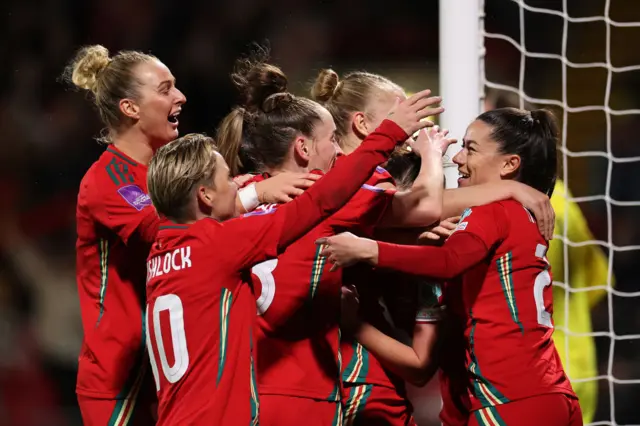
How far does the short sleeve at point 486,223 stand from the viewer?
2.00 metres

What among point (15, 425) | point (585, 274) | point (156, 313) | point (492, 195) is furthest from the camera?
point (15, 425)

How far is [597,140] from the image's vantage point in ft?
15.0

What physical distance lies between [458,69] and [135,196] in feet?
3.04

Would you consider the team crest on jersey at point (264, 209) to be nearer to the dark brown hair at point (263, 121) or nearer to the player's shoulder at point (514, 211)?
the dark brown hair at point (263, 121)

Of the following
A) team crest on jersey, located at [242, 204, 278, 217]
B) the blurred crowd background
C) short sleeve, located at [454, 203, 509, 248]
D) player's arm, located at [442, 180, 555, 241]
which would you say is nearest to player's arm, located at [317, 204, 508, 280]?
short sleeve, located at [454, 203, 509, 248]

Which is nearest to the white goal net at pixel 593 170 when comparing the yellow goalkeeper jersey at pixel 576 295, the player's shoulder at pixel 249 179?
the yellow goalkeeper jersey at pixel 576 295

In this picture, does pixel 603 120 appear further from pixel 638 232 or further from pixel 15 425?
pixel 15 425

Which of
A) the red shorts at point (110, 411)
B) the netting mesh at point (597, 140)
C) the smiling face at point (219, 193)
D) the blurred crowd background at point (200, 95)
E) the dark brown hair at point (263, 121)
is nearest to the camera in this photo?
the smiling face at point (219, 193)

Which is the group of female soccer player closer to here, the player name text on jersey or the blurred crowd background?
the player name text on jersey

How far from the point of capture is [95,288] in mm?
2348

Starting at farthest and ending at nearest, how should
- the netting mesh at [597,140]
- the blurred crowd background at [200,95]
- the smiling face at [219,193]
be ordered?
the blurred crowd background at [200,95], the netting mesh at [597,140], the smiling face at [219,193]

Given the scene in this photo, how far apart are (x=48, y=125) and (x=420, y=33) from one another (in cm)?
181

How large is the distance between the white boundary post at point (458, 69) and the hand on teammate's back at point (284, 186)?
0.55 metres

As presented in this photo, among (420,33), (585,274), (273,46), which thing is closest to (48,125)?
(273,46)
